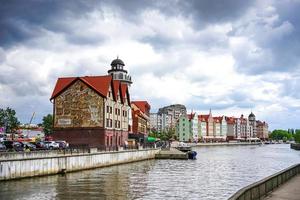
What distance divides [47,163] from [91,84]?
31.3 meters

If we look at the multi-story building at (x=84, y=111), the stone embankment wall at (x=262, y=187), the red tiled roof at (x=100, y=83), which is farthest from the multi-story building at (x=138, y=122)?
the stone embankment wall at (x=262, y=187)

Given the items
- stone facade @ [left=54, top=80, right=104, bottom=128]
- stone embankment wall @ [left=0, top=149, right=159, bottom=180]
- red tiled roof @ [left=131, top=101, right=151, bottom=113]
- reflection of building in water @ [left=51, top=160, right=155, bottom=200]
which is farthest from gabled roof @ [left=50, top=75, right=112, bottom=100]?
red tiled roof @ [left=131, top=101, right=151, bottom=113]

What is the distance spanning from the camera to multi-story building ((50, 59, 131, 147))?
71062 millimetres

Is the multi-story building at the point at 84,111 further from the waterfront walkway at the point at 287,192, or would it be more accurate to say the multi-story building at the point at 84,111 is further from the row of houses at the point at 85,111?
the waterfront walkway at the point at 287,192

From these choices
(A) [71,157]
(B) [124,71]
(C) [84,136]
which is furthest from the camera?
(B) [124,71]

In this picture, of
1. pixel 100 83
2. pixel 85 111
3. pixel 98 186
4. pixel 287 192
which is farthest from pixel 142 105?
pixel 287 192

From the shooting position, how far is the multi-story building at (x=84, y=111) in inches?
2798

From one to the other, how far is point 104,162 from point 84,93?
18.7 metres

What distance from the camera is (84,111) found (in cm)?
7181

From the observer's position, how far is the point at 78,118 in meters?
71.6

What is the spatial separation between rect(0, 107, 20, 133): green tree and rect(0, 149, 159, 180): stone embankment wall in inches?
2296

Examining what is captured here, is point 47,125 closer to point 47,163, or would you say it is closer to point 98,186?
point 47,163

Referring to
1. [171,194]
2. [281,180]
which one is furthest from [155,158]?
[281,180]

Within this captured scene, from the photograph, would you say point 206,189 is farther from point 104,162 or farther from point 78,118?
point 78,118
